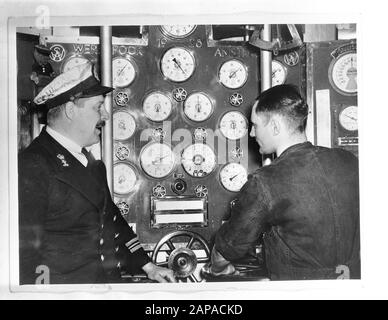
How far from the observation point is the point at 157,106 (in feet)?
7.84

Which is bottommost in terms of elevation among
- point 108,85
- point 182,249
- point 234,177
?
point 182,249

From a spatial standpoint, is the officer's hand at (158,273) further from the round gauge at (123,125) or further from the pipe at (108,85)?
the round gauge at (123,125)

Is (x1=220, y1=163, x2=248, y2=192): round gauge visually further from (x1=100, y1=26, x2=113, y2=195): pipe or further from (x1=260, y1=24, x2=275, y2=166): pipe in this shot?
(x1=100, y1=26, x2=113, y2=195): pipe

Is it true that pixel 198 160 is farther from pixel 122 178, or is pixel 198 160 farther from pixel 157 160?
pixel 122 178

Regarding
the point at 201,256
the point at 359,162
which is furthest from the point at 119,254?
the point at 359,162

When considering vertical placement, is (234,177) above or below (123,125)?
below

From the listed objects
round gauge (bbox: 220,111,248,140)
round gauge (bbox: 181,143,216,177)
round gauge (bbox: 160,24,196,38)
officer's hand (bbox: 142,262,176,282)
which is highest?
round gauge (bbox: 160,24,196,38)

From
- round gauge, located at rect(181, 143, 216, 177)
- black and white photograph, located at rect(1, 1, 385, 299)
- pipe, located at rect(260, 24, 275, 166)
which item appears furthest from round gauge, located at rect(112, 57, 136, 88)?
pipe, located at rect(260, 24, 275, 166)

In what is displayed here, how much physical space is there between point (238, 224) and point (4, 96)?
1.35 meters

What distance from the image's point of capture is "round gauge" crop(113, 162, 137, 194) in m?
2.38

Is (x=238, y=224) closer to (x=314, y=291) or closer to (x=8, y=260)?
(x=314, y=291)

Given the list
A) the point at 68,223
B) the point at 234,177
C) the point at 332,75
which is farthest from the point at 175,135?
the point at 332,75

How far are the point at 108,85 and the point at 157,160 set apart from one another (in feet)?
1.49
